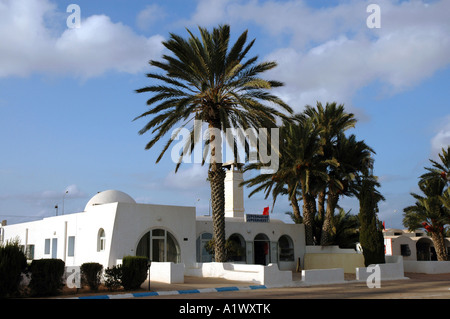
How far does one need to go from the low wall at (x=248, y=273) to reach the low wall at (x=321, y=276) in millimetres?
875

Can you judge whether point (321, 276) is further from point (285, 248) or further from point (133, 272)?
point (285, 248)

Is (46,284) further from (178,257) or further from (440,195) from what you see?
(440,195)

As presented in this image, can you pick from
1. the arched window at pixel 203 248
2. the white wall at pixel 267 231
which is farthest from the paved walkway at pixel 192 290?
the white wall at pixel 267 231

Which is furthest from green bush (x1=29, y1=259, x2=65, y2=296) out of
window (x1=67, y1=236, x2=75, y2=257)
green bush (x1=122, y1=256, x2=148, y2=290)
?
window (x1=67, y1=236, x2=75, y2=257)

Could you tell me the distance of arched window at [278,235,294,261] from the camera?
102 ft

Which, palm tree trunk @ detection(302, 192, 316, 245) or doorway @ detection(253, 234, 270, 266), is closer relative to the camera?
doorway @ detection(253, 234, 270, 266)

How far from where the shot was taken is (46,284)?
15.8 m

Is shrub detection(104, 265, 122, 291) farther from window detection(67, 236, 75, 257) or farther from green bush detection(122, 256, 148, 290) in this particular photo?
window detection(67, 236, 75, 257)

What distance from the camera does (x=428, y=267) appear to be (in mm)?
29859

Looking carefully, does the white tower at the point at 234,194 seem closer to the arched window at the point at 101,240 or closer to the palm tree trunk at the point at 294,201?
the palm tree trunk at the point at 294,201

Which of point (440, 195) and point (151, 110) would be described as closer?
point (151, 110)

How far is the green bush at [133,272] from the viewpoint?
692 inches
